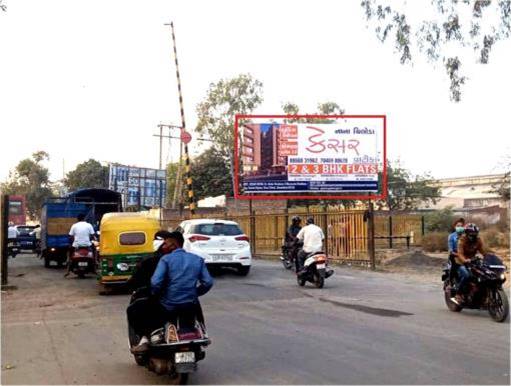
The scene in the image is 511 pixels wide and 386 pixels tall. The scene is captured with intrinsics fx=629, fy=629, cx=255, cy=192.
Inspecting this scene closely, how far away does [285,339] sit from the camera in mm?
8516

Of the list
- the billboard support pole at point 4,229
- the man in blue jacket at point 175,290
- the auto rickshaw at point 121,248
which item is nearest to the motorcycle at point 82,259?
the billboard support pole at point 4,229

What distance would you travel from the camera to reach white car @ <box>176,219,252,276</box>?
16.8 m

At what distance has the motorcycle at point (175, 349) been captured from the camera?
6.01m

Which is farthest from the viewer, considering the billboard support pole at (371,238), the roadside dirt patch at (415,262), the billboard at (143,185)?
the billboard at (143,185)

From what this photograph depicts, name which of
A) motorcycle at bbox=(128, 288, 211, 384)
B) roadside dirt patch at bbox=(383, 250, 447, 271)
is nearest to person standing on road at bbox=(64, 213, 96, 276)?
roadside dirt patch at bbox=(383, 250, 447, 271)

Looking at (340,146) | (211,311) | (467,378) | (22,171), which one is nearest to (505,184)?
(340,146)

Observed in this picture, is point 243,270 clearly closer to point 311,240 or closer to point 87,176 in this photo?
point 311,240

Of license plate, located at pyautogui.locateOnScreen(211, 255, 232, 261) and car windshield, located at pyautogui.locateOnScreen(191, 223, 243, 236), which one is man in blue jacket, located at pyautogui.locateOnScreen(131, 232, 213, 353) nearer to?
license plate, located at pyautogui.locateOnScreen(211, 255, 232, 261)

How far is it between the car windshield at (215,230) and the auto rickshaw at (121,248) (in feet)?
10.2

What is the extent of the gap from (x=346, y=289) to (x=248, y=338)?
21.1ft

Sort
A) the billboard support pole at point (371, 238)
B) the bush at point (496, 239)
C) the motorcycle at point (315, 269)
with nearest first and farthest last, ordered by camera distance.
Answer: the motorcycle at point (315, 269) < the billboard support pole at point (371, 238) < the bush at point (496, 239)

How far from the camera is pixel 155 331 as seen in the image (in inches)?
245

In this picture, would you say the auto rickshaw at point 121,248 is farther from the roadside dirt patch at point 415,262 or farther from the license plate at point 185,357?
the roadside dirt patch at point 415,262

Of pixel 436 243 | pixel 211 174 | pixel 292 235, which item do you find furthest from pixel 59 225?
pixel 211 174
